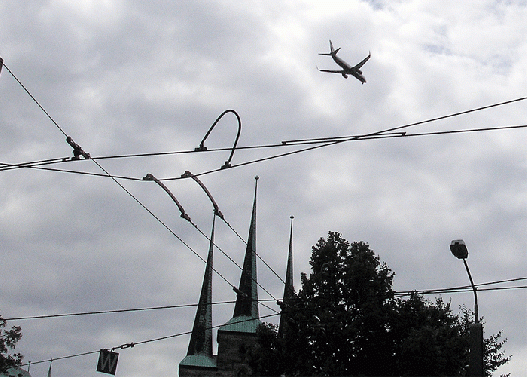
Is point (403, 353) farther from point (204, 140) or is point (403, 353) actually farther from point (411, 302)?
point (204, 140)

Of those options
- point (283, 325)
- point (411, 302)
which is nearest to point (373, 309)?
point (411, 302)

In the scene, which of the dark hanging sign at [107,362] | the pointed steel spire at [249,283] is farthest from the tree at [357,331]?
the pointed steel spire at [249,283]

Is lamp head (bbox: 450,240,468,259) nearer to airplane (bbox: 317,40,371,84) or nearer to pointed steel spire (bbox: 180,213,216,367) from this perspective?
airplane (bbox: 317,40,371,84)

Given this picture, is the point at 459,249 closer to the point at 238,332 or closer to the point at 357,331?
the point at 357,331

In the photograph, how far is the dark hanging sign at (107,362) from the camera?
875 inches

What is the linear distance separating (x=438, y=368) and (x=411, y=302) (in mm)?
3162

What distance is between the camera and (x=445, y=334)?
104 ft

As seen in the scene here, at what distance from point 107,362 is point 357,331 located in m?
12.0

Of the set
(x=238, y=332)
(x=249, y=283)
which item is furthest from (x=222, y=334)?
(x=249, y=283)

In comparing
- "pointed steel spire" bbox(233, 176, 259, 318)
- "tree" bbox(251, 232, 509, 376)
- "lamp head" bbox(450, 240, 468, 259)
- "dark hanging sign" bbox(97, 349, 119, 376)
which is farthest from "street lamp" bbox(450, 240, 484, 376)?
"pointed steel spire" bbox(233, 176, 259, 318)

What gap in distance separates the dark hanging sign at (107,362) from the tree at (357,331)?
386 inches

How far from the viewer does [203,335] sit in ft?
189

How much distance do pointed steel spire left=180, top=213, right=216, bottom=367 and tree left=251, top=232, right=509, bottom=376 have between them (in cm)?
2323

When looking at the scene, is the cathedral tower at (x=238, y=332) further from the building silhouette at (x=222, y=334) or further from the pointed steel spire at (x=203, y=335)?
the pointed steel spire at (x=203, y=335)
